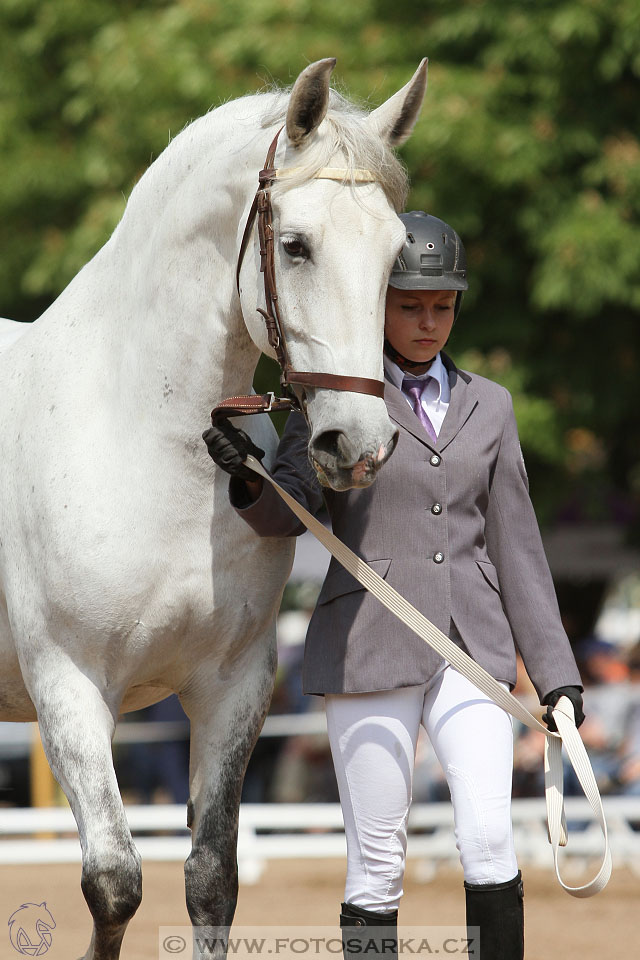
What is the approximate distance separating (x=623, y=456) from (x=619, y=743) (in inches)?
84.0

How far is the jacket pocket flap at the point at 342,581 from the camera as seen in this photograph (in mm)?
3199

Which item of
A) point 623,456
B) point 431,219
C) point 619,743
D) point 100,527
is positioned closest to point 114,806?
point 100,527

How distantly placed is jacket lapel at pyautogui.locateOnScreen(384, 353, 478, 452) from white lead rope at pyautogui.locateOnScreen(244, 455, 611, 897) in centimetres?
35

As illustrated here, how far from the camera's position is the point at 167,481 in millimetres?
3178

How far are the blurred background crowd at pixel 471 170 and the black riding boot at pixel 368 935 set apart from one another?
452cm

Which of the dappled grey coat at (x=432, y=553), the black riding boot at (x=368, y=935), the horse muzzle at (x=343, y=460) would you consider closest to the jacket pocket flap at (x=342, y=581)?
the dappled grey coat at (x=432, y=553)

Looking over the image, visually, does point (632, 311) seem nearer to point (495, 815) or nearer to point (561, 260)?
point (561, 260)

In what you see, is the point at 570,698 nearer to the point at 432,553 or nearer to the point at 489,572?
the point at 489,572

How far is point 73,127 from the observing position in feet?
30.5

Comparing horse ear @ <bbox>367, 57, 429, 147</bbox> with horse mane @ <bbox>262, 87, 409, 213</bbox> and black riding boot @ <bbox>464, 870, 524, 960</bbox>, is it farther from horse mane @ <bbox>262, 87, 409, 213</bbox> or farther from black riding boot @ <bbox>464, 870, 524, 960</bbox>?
black riding boot @ <bbox>464, 870, 524, 960</bbox>

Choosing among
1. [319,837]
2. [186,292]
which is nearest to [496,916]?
[186,292]

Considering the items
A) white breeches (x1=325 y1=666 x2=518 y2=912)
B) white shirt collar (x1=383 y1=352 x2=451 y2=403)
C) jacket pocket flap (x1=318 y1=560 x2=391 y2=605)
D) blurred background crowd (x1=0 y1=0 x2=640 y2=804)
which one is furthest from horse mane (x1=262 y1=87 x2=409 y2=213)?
blurred background crowd (x1=0 y1=0 x2=640 y2=804)

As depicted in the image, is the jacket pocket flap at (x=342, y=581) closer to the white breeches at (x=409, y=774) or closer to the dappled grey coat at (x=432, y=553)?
the dappled grey coat at (x=432, y=553)

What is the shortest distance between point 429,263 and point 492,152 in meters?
4.30
